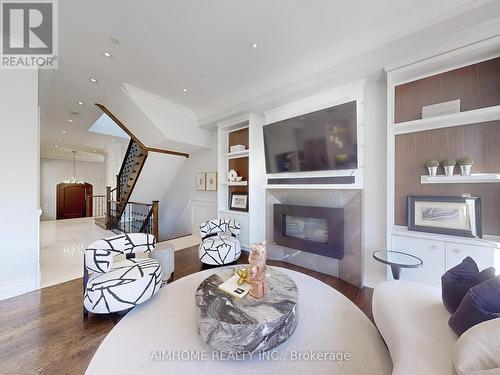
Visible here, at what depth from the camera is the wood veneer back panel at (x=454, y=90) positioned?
A: 1982mm

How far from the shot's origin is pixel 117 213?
242 inches

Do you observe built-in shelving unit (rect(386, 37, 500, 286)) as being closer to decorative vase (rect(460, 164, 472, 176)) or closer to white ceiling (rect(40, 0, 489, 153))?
decorative vase (rect(460, 164, 472, 176))

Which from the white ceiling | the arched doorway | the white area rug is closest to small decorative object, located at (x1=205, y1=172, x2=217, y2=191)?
the white ceiling

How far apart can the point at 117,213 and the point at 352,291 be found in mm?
6468

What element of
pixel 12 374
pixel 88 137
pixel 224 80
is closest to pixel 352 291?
pixel 12 374

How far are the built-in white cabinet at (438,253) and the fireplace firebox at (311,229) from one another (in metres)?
0.68

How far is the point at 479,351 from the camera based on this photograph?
31.9 inches

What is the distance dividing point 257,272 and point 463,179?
2230 millimetres

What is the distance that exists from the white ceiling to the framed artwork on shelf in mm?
1839

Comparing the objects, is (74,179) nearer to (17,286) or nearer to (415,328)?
(17,286)

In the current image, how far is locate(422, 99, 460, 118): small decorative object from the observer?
6.81 feet

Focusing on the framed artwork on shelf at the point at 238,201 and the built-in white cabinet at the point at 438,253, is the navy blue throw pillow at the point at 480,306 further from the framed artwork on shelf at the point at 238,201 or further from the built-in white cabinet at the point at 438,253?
the framed artwork on shelf at the point at 238,201

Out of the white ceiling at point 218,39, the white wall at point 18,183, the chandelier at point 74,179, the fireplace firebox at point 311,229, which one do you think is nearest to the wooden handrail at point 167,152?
the white ceiling at point 218,39

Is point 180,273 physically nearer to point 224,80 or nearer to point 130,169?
point 224,80
